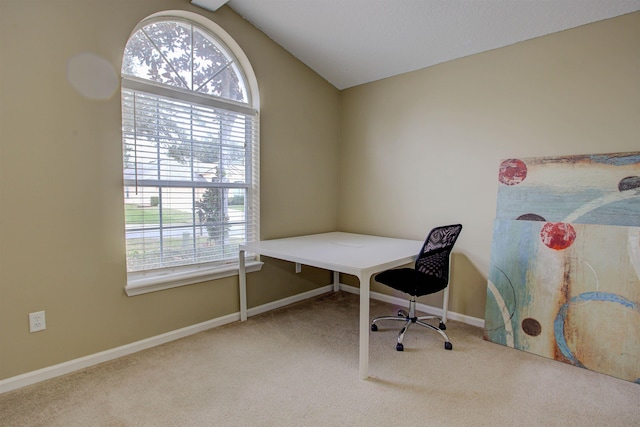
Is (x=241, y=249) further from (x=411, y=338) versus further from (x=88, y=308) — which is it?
(x=411, y=338)

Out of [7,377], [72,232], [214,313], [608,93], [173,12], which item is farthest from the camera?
[214,313]

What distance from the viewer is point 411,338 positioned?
263 cm

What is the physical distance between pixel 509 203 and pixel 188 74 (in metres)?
2.70

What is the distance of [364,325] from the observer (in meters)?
2.03

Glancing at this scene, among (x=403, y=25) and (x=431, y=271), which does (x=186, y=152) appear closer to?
(x=403, y=25)

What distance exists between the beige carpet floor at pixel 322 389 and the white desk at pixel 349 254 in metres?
0.29

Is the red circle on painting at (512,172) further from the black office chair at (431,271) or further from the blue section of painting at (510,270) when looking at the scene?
the black office chair at (431,271)

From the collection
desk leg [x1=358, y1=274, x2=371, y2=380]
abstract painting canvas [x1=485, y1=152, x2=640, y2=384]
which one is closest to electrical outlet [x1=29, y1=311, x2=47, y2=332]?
desk leg [x1=358, y1=274, x2=371, y2=380]

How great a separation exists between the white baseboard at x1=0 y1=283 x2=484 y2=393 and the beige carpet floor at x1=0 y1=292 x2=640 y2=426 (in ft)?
0.17

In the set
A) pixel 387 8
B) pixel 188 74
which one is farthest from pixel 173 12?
pixel 387 8

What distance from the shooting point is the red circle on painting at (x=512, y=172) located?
254 centimetres

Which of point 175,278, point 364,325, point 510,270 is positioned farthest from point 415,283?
point 175,278

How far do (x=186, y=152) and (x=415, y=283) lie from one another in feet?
6.59

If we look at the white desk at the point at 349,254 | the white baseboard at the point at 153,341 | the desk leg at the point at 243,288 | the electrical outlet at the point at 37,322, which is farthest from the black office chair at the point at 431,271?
the electrical outlet at the point at 37,322
